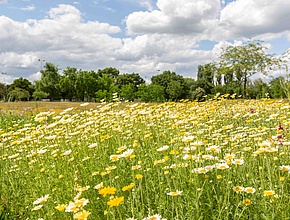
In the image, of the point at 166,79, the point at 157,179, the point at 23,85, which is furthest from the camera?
the point at 166,79

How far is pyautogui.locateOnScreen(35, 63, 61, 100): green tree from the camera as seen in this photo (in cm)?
5984

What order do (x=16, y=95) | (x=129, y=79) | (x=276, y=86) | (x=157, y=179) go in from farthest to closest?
(x=129, y=79) → (x=276, y=86) → (x=16, y=95) → (x=157, y=179)

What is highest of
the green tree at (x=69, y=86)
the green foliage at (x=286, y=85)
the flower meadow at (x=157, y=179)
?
the green tree at (x=69, y=86)

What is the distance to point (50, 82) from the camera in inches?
2398

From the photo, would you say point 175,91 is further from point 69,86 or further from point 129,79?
point 69,86

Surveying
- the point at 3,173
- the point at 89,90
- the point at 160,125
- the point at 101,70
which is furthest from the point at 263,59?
the point at 101,70

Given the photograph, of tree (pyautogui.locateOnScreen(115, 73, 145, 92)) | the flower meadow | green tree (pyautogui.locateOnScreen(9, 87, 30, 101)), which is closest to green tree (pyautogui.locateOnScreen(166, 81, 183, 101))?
tree (pyautogui.locateOnScreen(115, 73, 145, 92))

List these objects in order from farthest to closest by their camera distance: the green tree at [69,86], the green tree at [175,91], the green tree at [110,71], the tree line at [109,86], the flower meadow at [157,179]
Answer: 1. the green tree at [110,71]
2. the green tree at [175,91]
3. the green tree at [69,86]
4. the tree line at [109,86]
5. the flower meadow at [157,179]

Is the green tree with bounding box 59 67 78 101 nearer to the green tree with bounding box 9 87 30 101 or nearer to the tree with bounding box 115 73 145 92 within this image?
the tree with bounding box 115 73 145 92

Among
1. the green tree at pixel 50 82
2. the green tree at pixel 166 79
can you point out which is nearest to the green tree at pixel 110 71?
the green tree at pixel 166 79

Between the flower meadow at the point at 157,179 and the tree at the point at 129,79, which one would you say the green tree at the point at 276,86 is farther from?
the tree at the point at 129,79

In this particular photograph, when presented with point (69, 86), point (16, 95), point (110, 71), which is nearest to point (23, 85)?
point (69, 86)

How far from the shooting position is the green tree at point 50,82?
196ft

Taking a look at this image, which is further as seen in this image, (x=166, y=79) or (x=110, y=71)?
(x=110, y=71)
